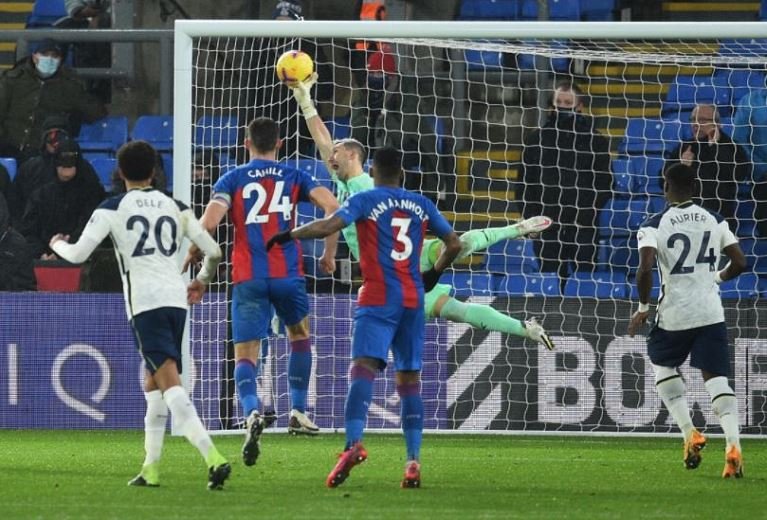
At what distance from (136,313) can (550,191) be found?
A: 20.9 feet

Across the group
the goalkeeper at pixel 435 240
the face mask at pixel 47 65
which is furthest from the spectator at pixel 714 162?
the face mask at pixel 47 65

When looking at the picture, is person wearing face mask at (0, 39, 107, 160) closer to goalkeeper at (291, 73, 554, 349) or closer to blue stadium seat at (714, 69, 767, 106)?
goalkeeper at (291, 73, 554, 349)

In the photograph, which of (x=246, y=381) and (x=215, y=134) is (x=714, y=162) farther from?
(x=246, y=381)

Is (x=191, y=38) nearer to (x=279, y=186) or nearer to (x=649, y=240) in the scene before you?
(x=279, y=186)

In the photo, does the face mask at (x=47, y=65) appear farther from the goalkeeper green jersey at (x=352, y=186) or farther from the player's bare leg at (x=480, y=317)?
the player's bare leg at (x=480, y=317)

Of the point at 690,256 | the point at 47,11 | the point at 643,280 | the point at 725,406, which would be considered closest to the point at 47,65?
the point at 47,11

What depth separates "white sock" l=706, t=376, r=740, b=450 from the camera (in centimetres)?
932

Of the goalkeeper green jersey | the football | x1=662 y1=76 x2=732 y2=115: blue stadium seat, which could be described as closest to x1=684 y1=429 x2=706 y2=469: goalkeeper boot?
the goalkeeper green jersey

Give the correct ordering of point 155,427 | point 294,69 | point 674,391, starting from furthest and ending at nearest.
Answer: point 294,69 < point 674,391 < point 155,427

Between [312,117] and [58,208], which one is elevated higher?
[312,117]

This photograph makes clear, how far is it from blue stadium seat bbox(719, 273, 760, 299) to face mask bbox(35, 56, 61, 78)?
642 centimetres

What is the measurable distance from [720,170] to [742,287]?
3.42ft

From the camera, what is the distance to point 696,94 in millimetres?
14977

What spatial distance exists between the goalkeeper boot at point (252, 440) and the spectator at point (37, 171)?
518 cm
